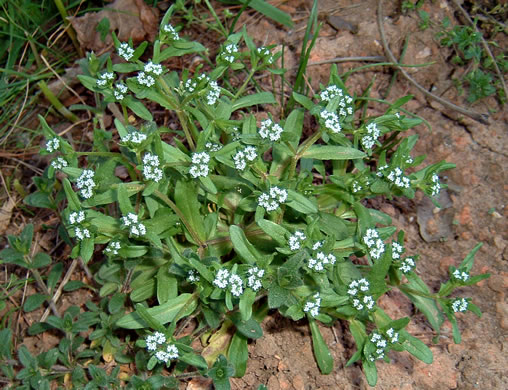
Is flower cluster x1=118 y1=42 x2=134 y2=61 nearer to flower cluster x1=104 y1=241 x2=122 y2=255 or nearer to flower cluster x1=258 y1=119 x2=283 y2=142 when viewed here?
flower cluster x1=258 y1=119 x2=283 y2=142

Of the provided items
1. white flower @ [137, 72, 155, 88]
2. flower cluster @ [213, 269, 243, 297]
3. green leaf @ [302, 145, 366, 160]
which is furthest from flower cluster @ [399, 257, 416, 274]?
white flower @ [137, 72, 155, 88]

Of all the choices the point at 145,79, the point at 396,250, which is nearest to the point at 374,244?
the point at 396,250

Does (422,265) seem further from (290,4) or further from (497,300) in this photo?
(290,4)

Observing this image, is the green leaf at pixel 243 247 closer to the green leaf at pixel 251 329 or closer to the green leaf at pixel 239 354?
the green leaf at pixel 251 329

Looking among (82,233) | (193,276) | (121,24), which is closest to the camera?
(82,233)

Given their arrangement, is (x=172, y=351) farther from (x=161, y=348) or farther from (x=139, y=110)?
(x=139, y=110)

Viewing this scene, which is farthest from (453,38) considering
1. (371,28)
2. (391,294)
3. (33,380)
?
(33,380)
